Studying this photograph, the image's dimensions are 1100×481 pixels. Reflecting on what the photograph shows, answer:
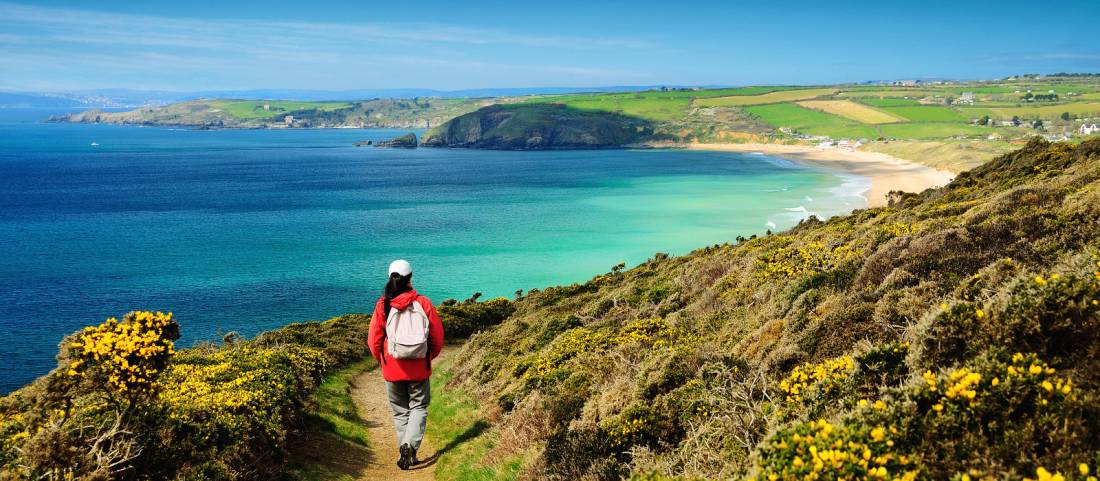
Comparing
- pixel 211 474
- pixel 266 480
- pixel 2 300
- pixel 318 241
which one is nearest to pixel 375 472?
pixel 266 480

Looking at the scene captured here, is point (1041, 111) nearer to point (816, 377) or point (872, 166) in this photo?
point (872, 166)

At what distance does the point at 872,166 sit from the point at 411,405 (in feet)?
450

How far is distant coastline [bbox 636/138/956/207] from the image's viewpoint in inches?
3504

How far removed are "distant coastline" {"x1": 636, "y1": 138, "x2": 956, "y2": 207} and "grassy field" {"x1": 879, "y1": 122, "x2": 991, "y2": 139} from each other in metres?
20.2

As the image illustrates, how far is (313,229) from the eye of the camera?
7094cm

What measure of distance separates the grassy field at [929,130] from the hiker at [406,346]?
7061 inches

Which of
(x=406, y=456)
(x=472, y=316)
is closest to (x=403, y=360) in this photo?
(x=406, y=456)

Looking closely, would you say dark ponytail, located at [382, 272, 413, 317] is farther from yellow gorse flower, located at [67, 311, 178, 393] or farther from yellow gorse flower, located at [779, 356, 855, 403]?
yellow gorse flower, located at [779, 356, 855, 403]

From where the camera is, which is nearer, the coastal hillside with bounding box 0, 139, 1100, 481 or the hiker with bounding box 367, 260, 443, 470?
the coastal hillside with bounding box 0, 139, 1100, 481

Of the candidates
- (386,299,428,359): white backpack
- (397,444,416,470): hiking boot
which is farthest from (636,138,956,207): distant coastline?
(386,299,428,359): white backpack

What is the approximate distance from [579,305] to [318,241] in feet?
155

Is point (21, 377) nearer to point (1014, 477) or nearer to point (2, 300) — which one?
point (2, 300)

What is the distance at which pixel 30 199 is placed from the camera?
9006 centimetres

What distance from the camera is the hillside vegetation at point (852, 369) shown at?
4102 millimetres
